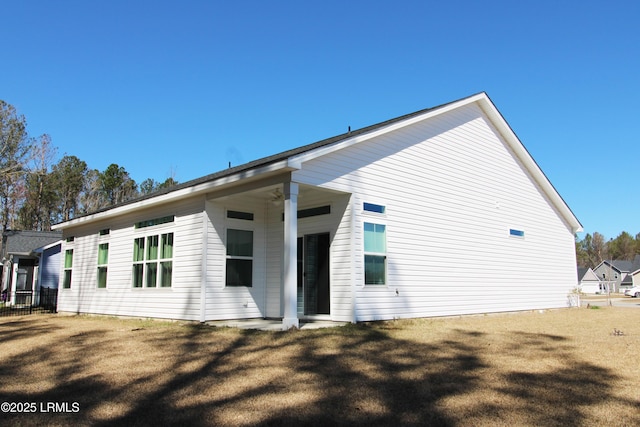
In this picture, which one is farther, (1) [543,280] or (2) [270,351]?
(1) [543,280]

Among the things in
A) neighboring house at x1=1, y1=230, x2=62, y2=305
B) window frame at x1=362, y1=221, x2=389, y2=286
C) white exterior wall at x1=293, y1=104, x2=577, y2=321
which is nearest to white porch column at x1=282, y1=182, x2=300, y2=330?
white exterior wall at x1=293, y1=104, x2=577, y2=321

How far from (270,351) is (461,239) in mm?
7711

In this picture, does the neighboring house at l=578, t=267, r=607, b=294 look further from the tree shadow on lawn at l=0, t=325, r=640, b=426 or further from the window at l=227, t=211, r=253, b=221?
the tree shadow on lawn at l=0, t=325, r=640, b=426

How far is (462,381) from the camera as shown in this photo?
5.29 m

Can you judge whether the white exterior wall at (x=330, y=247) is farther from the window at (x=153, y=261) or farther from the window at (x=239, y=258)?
the window at (x=153, y=261)

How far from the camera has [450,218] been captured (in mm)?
12734

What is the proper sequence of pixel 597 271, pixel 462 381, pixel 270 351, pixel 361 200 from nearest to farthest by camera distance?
pixel 462 381
pixel 270 351
pixel 361 200
pixel 597 271

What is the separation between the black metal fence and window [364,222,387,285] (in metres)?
12.3

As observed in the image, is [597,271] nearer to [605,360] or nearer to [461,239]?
[461,239]

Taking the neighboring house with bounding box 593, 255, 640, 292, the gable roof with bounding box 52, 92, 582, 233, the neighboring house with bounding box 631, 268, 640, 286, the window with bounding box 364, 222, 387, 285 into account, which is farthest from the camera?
the neighboring house with bounding box 593, 255, 640, 292

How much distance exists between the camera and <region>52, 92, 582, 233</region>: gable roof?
9070mm

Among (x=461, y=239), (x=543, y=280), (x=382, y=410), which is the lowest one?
(x=382, y=410)

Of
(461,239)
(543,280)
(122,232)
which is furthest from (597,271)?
(122,232)

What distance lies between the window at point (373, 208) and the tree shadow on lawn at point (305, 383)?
329 cm
